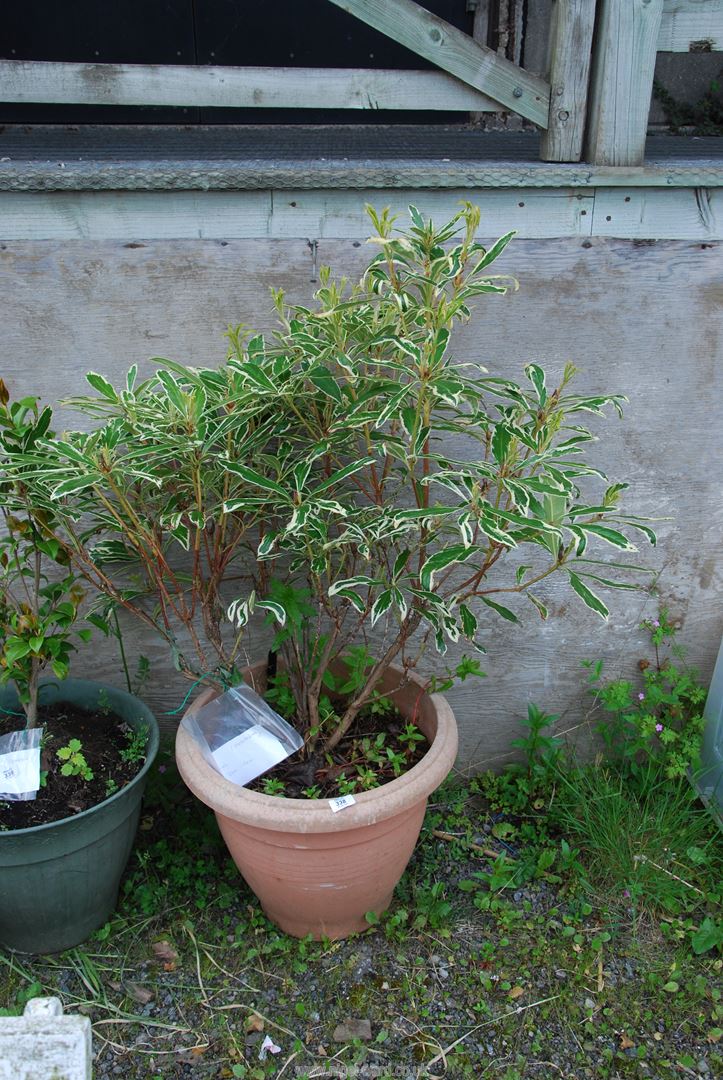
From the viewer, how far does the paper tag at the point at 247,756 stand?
205 centimetres

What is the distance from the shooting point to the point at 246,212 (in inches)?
81.4

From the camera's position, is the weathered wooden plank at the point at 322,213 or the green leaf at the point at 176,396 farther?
the weathered wooden plank at the point at 322,213

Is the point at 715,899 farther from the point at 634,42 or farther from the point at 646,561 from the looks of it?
the point at 634,42

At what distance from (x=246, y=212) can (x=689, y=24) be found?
3.84 ft

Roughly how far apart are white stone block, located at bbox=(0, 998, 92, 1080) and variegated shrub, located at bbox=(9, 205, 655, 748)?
2.96 feet

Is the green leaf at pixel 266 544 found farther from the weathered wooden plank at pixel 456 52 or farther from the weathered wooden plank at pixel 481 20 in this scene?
the weathered wooden plank at pixel 481 20

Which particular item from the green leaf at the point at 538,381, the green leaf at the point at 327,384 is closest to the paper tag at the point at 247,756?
the green leaf at the point at 327,384

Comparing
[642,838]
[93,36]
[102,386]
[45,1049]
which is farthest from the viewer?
[93,36]

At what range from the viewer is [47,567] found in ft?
7.82

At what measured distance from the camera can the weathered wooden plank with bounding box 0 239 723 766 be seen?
210 centimetres

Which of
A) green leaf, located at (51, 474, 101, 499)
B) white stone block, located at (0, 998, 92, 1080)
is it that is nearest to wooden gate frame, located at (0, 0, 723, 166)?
green leaf, located at (51, 474, 101, 499)

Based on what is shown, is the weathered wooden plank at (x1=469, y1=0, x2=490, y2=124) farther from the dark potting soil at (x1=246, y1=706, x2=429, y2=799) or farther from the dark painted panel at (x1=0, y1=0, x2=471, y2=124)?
the dark potting soil at (x1=246, y1=706, x2=429, y2=799)

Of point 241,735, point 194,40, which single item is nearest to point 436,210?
point 241,735

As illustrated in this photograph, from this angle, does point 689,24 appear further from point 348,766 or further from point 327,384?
point 348,766
